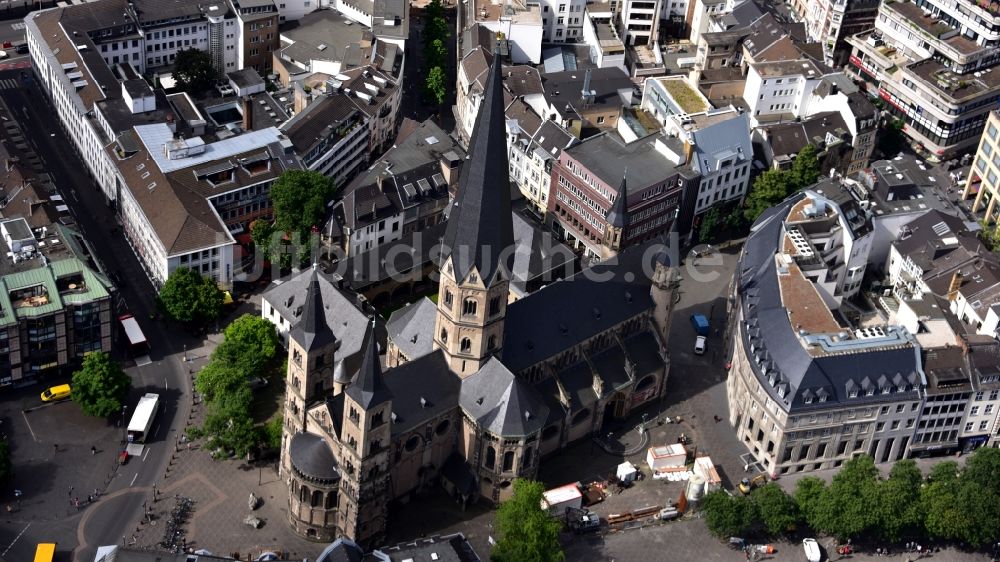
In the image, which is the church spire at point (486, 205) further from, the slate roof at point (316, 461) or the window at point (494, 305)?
the slate roof at point (316, 461)

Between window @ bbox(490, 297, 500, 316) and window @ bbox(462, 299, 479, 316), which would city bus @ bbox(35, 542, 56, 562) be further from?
window @ bbox(490, 297, 500, 316)

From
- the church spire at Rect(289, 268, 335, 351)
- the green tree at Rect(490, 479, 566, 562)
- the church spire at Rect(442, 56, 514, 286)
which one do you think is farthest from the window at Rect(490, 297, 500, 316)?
the green tree at Rect(490, 479, 566, 562)

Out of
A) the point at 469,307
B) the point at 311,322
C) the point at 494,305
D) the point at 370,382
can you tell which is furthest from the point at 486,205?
the point at 311,322

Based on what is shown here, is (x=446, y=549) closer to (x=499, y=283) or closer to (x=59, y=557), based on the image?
(x=499, y=283)

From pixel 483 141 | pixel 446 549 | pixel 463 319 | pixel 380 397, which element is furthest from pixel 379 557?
pixel 483 141

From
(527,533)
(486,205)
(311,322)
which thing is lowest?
(527,533)

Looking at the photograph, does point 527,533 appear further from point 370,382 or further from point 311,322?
point 311,322

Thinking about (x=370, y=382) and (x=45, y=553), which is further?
(x=45, y=553)
